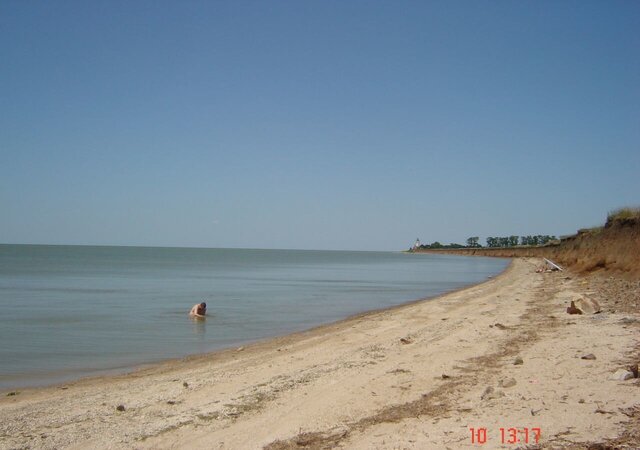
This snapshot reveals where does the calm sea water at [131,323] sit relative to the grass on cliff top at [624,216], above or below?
below

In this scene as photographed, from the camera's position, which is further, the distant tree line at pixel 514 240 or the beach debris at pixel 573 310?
the distant tree line at pixel 514 240

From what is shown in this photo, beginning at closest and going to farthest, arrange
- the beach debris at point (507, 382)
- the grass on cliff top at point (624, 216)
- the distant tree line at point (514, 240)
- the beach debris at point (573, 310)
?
the beach debris at point (507, 382) < the beach debris at point (573, 310) < the grass on cliff top at point (624, 216) < the distant tree line at point (514, 240)

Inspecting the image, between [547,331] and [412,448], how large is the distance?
24.1ft

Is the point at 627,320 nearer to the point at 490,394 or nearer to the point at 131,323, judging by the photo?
the point at 490,394

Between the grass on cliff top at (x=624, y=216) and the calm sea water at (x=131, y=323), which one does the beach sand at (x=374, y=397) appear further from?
the grass on cliff top at (x=624, y=216)

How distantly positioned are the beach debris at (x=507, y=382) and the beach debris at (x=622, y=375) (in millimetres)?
1234

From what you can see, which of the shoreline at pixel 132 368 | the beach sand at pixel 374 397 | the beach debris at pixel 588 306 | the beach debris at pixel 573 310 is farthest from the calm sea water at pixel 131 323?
the beach debris at pixel 588 306

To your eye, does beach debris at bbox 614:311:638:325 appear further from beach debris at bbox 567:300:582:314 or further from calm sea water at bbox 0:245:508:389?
calm sea water at bbox 0:245:508:389

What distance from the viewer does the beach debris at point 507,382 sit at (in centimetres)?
701

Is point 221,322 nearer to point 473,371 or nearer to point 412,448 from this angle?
point 473,371

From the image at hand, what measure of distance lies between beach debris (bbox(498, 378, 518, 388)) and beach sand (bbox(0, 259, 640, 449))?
0.04 feet

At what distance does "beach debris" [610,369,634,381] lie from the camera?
6.46 meters
